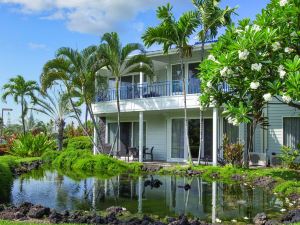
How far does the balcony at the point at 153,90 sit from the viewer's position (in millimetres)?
21233

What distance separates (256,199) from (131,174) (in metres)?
7.74

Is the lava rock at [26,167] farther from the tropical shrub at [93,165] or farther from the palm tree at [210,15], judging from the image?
the palm tree at [210,15]

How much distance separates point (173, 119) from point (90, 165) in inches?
237

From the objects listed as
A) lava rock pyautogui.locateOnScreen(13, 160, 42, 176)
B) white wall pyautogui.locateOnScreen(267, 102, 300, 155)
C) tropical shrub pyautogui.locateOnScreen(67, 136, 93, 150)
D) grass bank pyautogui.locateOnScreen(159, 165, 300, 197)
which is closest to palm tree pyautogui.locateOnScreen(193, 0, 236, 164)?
grass bank pyautogui.locateOnScreen(159, 165, 300, 197)

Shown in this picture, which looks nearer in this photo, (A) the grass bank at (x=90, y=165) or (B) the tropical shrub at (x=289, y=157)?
(B) the tropical shrub at (x=289, y=157)

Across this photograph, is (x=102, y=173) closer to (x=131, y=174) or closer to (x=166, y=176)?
(x=131, y=174)

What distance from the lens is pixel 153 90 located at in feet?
76.7

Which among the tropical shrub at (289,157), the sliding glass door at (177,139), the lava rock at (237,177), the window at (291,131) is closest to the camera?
the lava rock at (237,177)

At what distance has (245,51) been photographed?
33.8 ft

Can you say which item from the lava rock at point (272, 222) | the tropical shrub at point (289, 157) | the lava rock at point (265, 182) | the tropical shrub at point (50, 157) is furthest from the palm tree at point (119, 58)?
the lava rock at point (272, 222)

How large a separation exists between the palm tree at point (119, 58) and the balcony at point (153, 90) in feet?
4.20

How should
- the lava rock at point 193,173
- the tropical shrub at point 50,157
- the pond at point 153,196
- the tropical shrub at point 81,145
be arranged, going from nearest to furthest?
the pond at point 153,196, the lava rock at point 193,173, the tropical shrub at point 50,157, the tropical shrub at point 81,145

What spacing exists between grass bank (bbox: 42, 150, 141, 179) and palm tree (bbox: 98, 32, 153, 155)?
3824 mm

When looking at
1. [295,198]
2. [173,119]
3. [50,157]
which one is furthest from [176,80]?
[295,198]
